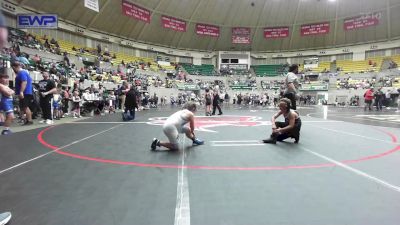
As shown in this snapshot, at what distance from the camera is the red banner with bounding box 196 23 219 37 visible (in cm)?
3547

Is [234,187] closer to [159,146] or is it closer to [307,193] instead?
[307,193]

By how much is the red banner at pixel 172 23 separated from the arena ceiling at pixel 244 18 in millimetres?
2271

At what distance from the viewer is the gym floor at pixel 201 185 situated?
2.02 m

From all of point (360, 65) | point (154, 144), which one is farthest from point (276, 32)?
point (154, 144)

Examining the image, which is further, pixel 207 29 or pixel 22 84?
pixel 207 29

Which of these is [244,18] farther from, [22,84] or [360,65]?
[22,84]

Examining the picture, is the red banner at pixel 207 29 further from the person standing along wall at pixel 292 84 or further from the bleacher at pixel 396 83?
the person standing along wall at pixel 292 84

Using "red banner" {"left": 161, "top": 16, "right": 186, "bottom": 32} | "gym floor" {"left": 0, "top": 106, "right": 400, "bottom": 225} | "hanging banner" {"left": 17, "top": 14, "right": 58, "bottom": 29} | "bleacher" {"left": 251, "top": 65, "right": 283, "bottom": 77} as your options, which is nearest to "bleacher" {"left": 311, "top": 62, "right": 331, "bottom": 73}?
"bleacher" {"left": 251, "top": 65, "right": 283, "bottom": 77}

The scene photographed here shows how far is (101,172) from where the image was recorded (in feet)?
10.4

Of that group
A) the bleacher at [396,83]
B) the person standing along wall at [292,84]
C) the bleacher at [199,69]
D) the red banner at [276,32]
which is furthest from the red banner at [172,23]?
the person standing along wall at [292,84]

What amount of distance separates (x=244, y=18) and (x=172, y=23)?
11314 millimetres

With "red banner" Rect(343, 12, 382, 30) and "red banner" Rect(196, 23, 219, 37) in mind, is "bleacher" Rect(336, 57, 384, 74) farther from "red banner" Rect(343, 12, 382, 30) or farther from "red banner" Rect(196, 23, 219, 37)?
"red banner" Rect(196, 23, 219, 37)

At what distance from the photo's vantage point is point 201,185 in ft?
8.96

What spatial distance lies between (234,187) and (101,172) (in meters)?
1.53
